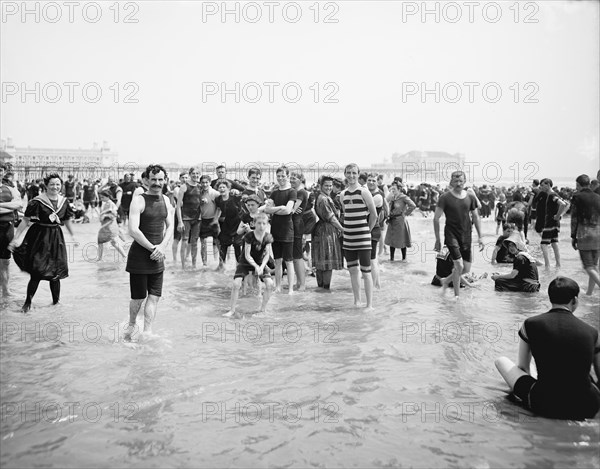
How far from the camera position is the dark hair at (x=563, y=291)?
407 cm

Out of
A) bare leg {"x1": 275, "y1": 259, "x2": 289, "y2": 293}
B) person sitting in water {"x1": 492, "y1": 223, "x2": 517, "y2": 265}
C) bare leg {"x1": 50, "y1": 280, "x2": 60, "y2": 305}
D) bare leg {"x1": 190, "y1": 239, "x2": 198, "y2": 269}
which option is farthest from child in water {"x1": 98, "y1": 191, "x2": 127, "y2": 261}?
person sitting in water {"x1": 492, "y1": 223, "x2": 517, "y2": 265}

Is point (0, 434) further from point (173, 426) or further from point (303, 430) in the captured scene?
point (303, 430)

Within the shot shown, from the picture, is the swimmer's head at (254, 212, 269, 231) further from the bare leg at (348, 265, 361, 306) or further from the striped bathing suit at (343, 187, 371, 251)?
the bare leg at (348, 265, 361, 306)

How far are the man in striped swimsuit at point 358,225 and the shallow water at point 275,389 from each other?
61cm

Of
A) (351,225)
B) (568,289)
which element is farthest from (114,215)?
(568,289)

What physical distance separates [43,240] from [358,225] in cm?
416

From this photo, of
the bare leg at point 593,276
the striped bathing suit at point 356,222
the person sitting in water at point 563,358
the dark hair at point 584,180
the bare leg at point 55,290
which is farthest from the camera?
the dark hair at point 584,180

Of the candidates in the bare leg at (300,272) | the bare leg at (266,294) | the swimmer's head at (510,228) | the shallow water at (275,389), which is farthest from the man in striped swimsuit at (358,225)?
the swimmer's head at (510,228)

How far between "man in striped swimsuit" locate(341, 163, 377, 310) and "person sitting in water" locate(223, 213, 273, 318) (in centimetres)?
120

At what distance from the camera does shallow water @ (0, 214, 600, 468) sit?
144 inches

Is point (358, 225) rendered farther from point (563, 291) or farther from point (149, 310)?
point (563, 291)

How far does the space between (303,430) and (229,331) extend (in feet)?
9.04

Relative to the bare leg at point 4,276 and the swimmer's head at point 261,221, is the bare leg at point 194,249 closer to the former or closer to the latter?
the bare leg at point 4,276

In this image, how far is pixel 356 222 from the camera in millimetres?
7707
